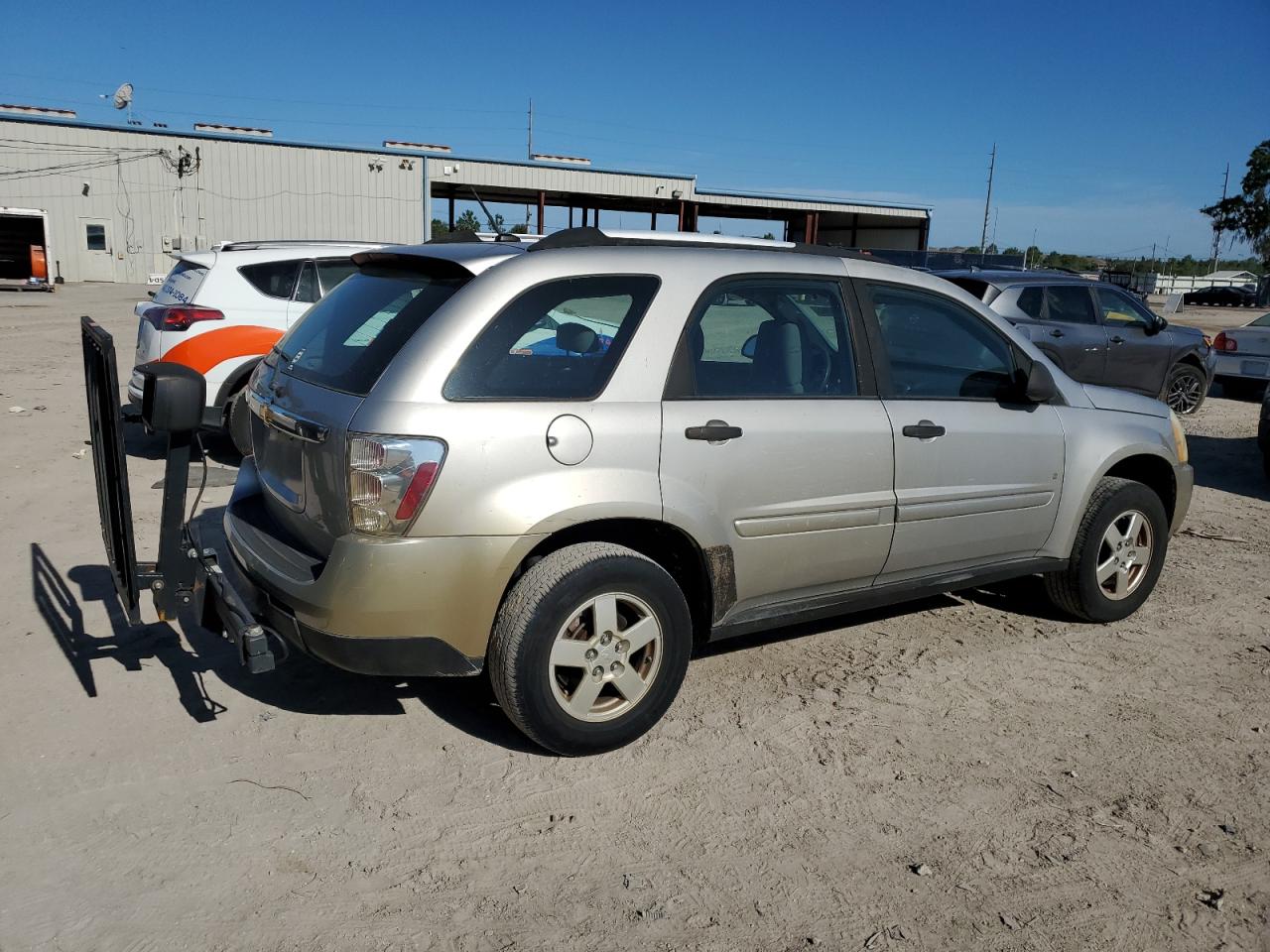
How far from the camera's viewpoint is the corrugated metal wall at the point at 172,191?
37.1 metres

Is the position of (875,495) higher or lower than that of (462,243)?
lower

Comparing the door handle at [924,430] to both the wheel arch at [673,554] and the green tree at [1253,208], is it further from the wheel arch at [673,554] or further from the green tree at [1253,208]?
the green tree at [1253,208]

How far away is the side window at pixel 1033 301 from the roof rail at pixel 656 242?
7534 mm

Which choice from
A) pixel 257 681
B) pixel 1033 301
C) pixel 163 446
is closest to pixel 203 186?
pixel 163 446

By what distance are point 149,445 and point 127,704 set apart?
216 inches

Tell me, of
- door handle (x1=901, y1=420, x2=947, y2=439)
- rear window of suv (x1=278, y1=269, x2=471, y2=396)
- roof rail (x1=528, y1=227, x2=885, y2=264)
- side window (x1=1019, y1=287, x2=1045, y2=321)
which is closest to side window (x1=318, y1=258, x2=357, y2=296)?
rear window of suv (x1=278, y1=269, x2=471, y2=396)

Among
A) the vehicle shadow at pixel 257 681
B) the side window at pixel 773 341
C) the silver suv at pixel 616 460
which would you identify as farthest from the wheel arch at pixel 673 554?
the vehicle shadow at pixel 257 681

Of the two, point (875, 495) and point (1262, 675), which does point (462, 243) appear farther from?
point (1262, 675)

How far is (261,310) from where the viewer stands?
8.26 meters

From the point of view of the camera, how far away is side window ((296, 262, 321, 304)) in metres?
8.37

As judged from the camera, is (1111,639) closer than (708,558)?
No

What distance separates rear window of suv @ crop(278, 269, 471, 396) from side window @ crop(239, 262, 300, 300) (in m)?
4.40

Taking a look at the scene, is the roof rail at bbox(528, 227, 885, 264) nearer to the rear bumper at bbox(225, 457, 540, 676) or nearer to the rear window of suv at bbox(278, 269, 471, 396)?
the rear window of suv at bbox(278, 269, 471, 396)

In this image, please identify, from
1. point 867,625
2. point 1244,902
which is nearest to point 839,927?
point 1244,902
